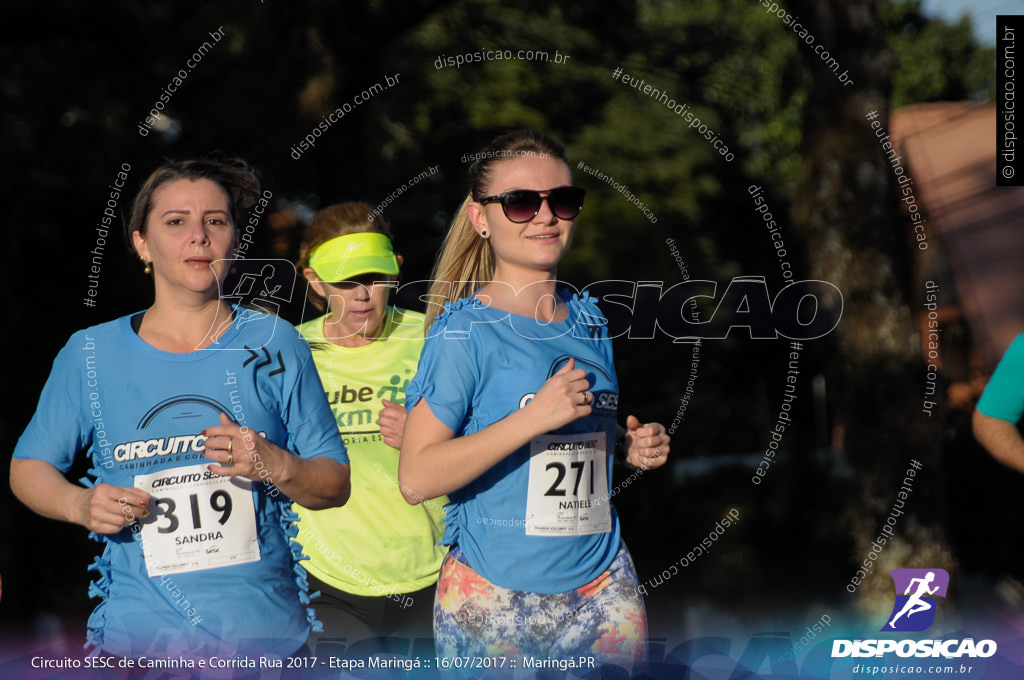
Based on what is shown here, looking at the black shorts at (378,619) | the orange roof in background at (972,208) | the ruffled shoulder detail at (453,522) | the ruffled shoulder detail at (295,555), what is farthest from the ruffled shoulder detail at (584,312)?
the orange roof in background at (972,208)

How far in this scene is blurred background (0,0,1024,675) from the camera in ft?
18.2

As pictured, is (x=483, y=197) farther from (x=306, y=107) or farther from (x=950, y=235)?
(x=306, y=107)

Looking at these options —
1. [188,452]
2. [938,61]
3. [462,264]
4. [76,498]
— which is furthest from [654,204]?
[76,498]

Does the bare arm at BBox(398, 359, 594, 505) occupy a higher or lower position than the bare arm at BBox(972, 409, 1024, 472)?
higher

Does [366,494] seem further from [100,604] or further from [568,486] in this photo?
[568,486]

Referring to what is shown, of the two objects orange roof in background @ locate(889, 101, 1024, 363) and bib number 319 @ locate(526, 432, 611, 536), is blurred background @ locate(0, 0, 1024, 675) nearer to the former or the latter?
orange roof in background @ locate(889, 101, 1024, 363)

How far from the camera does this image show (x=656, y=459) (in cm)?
278

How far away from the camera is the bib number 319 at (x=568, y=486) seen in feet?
8.63

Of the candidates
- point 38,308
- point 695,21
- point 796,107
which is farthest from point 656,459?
point 796,107

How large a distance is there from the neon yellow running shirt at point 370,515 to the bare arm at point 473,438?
3.48 ft

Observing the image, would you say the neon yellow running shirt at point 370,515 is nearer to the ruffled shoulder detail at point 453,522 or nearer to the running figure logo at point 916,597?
the ruffled shoulder detail at point 453,522

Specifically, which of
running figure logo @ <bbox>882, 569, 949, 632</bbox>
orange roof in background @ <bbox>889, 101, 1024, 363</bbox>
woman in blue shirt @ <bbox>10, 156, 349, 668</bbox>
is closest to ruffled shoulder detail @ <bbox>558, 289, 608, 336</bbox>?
woman in blue shirt @ <bbox>10, 156, 349, 668</bbox>

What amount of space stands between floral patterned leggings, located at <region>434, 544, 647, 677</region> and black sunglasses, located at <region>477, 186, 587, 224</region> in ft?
2.87

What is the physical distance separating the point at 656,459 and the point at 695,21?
34.0 feet
